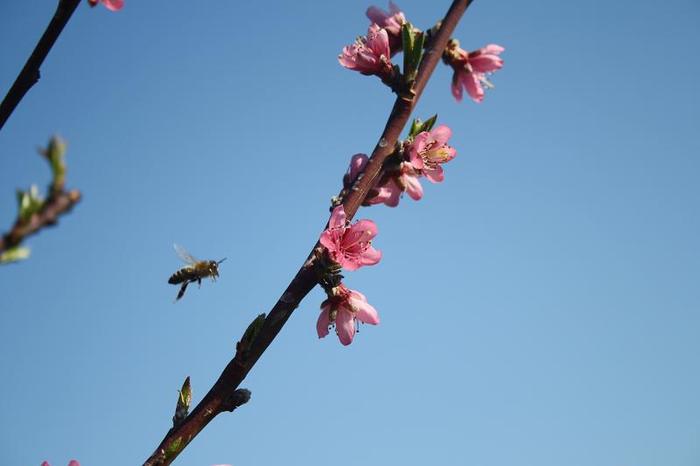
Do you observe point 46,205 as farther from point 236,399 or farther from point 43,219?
point 236,399

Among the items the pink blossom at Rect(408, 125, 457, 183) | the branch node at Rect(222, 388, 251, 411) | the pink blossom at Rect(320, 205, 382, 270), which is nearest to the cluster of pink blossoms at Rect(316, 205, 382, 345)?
the pink blossom at Rect(320, 205, 382, 270)

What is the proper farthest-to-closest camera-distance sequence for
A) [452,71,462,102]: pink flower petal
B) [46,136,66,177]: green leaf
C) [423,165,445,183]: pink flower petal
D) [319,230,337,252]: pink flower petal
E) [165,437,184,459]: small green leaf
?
[452,71,462,102]: pink flower petal → [423,165,445,183]: pink flower petal → [319,230,337,252]: pink flower petal → [165,437,184,459]: small green leaf → [46,136,66,177]: green leaf

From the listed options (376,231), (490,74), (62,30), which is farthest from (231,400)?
(490,74)

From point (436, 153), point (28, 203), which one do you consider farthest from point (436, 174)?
point (28, 203)

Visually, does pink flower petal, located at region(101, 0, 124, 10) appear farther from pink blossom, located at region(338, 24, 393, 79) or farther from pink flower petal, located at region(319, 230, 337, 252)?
pink flower petal, located at region(319, 230, 337, 252)

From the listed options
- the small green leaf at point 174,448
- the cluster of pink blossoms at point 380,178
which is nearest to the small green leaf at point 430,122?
the cluster of pink blossoms at point 380,178

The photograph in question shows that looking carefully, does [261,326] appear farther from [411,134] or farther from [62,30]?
[411,134]
